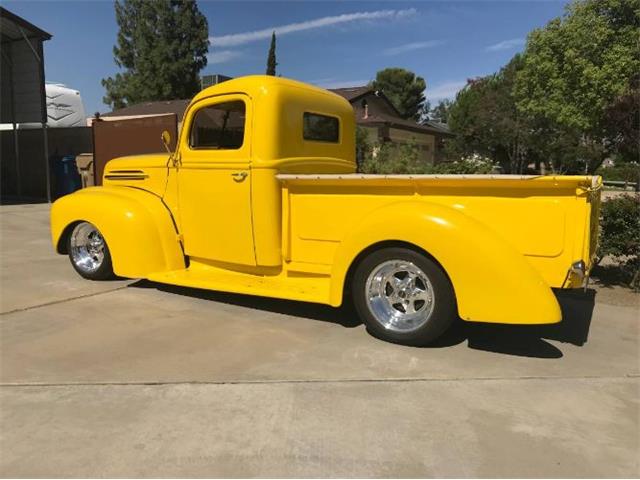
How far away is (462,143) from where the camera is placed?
36.0 metres

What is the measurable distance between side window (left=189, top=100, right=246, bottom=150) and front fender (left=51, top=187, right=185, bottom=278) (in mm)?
841

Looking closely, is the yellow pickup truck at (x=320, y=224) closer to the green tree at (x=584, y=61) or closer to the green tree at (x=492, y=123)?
the green tree at (x=584, y=61)

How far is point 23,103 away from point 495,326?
17.8 metres

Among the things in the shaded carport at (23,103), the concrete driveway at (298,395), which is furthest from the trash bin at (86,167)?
the concrete driveway at (298,395)

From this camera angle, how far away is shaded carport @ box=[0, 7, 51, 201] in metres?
16.9

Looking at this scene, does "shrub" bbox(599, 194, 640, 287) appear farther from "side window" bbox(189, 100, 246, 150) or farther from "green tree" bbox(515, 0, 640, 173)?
"green tree" bbox(515, 0, 640, 173)

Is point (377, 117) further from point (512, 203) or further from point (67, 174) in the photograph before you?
point (512, 203)

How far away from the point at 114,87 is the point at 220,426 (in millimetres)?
40406

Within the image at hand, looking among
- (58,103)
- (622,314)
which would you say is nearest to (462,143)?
(58,103)

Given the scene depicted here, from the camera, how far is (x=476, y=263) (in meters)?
3.96

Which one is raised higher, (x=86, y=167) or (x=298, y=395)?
(x=86, y=167)

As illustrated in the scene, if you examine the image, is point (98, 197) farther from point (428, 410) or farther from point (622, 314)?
point (622, 314)

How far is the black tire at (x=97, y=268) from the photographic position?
20.7 feet

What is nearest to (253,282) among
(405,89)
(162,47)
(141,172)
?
(141,172)
